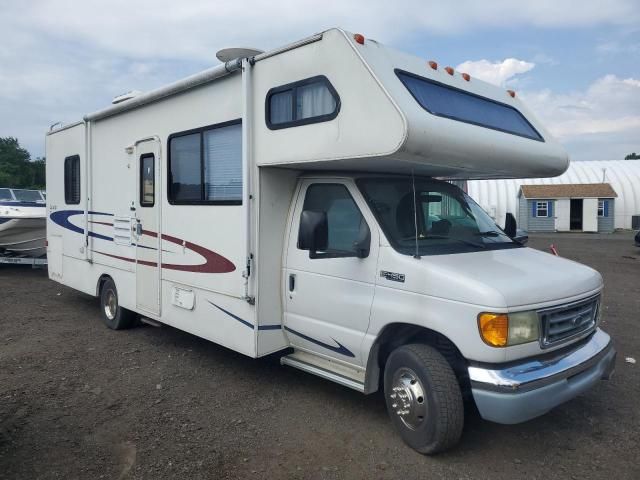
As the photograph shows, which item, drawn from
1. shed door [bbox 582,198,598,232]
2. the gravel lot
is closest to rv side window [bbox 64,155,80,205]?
the gravel lot

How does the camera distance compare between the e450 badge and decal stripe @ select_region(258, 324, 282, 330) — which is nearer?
the e450 badge

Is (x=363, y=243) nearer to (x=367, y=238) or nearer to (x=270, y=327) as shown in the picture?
(x=367, y=238)

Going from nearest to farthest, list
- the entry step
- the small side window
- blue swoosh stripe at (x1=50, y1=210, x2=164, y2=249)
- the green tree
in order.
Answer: the entry step, the small side window, blue swoosh stripe at (x1=50, y1=210, x2=164, y2=249), the green tree

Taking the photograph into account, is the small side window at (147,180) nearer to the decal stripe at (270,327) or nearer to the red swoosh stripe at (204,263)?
the red swoosh stripe at (204,263)

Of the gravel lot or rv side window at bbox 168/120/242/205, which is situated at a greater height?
rv side window at bbox 168/120/242/205

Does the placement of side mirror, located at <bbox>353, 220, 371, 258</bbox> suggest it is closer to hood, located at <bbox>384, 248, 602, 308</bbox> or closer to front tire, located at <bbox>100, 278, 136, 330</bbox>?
hood, located at <bbox>384, 248, 602, 308</bbox>

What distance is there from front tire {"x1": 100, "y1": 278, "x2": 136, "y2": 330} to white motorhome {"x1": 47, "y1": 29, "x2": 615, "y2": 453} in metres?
1.16

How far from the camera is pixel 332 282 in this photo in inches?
179

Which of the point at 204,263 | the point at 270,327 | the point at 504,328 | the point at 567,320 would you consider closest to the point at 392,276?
the point at 504,328

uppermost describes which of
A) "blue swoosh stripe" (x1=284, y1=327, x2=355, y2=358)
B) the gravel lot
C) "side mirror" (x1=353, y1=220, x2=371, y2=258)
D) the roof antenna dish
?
the roof antenna dish

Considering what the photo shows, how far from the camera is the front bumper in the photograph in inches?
137

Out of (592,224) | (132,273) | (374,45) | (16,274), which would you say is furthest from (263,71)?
(592,224)

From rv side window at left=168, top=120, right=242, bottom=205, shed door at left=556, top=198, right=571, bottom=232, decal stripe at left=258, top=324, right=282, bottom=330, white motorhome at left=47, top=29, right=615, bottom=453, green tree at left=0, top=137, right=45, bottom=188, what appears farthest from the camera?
green tree at left=0, top=137, right=45, bottom=188

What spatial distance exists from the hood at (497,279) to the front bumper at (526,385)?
1.47 ft
